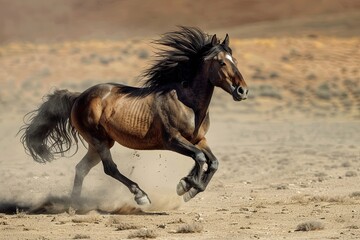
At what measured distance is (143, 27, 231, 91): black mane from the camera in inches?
612

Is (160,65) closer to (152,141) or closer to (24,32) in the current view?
(152,141)

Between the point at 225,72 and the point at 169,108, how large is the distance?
2.86ft

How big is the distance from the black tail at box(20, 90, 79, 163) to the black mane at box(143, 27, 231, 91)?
1514 millimetres

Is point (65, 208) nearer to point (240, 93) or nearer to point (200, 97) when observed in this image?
point (200, 97)

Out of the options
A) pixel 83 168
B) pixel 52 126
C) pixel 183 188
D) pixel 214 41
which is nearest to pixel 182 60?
pixel 214 41

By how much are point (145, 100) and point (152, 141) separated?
560 mm

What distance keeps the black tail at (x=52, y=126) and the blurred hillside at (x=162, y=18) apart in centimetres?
1973

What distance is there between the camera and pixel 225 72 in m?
15.1

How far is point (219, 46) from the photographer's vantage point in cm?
1538

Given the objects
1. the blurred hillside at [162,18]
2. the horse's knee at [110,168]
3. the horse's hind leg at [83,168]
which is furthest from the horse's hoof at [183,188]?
the blurred hillside at [162,18]

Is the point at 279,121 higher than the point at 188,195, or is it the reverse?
the point at 188,195

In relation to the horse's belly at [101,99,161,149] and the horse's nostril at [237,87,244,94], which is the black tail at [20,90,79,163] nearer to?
the horse's belly at [101,99,161,149]

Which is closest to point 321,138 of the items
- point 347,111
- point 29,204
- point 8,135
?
point 8,135

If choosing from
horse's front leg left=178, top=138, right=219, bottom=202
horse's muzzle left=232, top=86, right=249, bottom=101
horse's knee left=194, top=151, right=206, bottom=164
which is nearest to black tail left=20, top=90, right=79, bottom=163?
horse's front leg left=178, top=138, right=219, bottom=202
